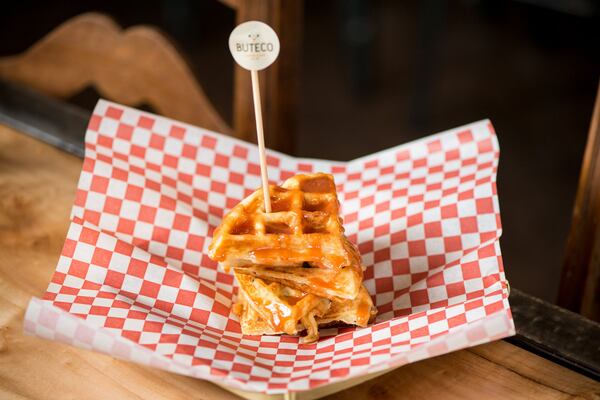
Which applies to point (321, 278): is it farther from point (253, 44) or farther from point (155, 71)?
point (155, 71)

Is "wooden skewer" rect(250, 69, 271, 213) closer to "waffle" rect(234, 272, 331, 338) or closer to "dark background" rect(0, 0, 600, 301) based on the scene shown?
"waffle" rect(234, 272, 331, 338)

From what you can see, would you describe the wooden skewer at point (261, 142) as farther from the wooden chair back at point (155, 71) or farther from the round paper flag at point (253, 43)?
the wooden chair back at point (155, 71)

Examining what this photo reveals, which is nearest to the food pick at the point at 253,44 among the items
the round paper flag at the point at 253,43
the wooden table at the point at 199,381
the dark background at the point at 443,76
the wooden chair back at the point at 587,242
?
the round paper flag at the point at 253,43

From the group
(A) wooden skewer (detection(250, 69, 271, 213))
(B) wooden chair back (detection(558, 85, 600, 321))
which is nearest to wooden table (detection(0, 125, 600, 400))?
(A) wooden skewer (detection(250, 69, 271, 213))

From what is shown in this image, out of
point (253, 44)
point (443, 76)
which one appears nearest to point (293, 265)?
point (253, 44)

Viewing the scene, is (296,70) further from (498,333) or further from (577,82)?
(577,82)

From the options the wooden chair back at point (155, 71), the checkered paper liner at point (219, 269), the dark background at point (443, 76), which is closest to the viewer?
the checkered paper liner at point (219, 269)

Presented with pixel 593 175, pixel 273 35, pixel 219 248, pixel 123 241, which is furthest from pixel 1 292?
pixel 593 175
